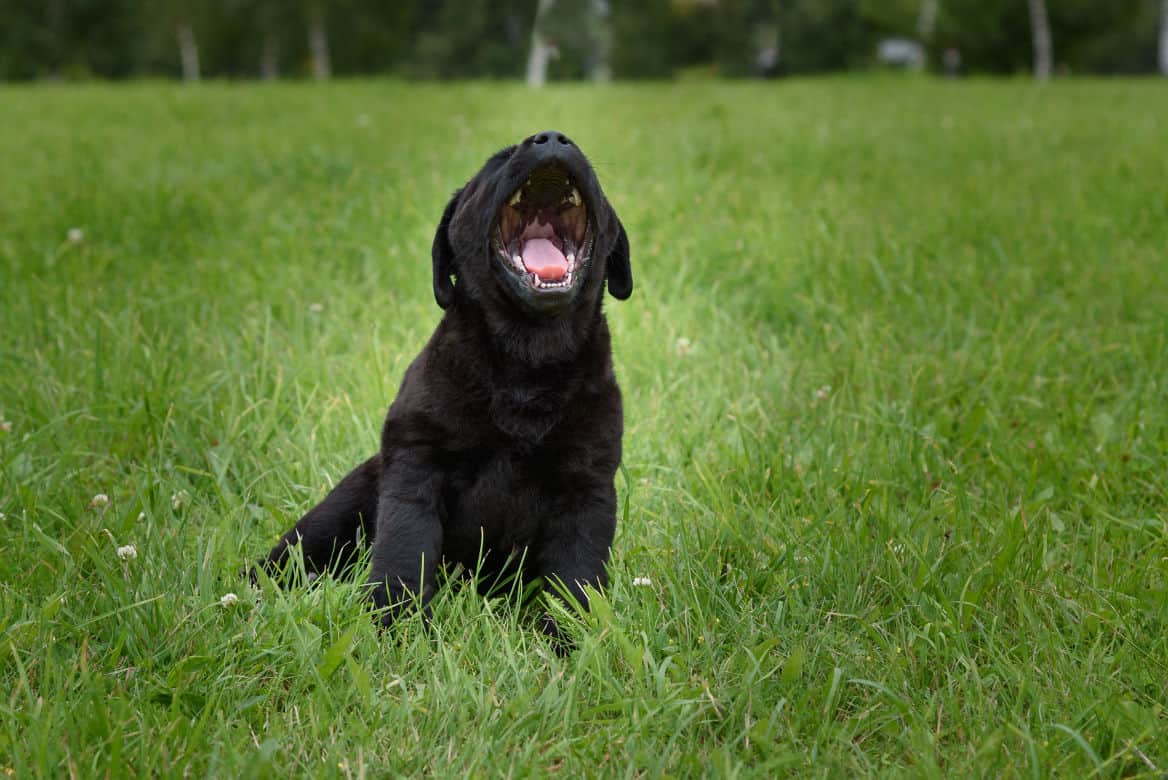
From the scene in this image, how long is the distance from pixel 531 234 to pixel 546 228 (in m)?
0.04

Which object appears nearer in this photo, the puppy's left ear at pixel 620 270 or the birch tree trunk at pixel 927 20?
the puppy's left ear at pixel 620 270

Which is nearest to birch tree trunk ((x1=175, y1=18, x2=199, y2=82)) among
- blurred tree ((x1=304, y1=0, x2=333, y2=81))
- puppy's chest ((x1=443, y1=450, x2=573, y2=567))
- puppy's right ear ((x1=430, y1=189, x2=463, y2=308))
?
blurred tree ((x1=304, y1=0, x2=333, y2=81))

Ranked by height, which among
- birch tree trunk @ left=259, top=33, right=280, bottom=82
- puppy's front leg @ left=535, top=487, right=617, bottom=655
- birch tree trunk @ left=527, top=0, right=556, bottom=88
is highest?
birch tree trunk @ left=259, top=33, right=280, bottom=82

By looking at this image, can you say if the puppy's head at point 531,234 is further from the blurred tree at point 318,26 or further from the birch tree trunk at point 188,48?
the birch tree trunk at point 188,48

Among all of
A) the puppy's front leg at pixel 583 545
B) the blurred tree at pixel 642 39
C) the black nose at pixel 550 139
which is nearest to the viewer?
the black nose at pixel 550 139

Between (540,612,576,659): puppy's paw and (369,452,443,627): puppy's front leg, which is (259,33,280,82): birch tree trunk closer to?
(369,452,443,627): puppy's front leg

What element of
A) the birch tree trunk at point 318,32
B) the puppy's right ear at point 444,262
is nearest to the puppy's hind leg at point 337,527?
the puppy's right ear at point 444,262

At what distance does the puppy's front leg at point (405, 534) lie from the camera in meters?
Result: 2.35

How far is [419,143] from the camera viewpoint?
916cm

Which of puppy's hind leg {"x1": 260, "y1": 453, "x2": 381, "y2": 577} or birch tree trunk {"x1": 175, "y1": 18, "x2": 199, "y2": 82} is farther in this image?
birch tree trunk {"x1": 175, "y1": 18, "x2": 199, "y2": 82}

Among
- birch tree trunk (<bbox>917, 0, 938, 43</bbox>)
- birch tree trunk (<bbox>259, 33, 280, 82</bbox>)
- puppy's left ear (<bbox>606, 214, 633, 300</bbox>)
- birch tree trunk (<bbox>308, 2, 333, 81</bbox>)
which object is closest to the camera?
puppy's left ear (<bbox>606, 214, 633, 300</bbox>)

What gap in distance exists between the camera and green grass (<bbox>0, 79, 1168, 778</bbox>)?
1.93 metres

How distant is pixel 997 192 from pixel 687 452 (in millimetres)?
4897

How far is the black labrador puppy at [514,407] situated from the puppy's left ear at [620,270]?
129mm
